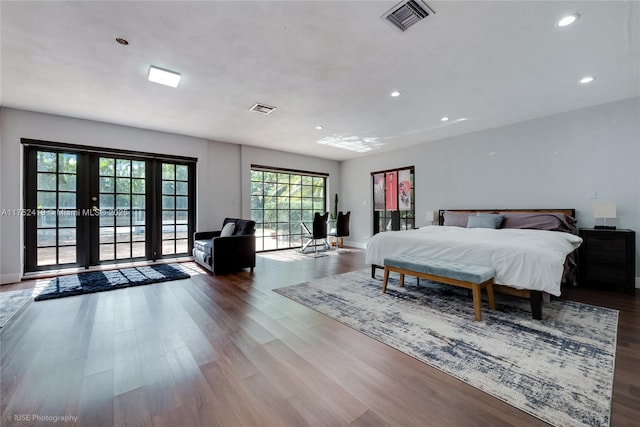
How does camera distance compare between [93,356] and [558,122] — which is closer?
[93,356]

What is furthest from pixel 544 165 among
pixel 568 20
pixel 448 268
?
pixel 448 268

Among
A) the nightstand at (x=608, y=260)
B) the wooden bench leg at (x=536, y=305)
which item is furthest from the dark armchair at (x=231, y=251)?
the nightstand at (x=608, y=260)

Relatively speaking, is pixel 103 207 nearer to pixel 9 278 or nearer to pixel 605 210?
pixel 9 278

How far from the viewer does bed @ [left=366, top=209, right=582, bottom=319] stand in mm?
2578

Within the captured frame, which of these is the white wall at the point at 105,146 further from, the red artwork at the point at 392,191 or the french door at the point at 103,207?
the red artwork at the point at 392,191

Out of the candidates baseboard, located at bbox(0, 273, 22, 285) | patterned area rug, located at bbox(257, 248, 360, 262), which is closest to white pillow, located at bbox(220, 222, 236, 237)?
patterned area rug, located at bbox(257, 248, 360, 262)

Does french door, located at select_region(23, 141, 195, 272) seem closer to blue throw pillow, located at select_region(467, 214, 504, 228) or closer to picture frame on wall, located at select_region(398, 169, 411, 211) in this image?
picture frame on wall, located at select_region(398, 169, 411, 211)

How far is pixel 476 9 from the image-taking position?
203cm

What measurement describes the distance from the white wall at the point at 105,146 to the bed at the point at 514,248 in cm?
376

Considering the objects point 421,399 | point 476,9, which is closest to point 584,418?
point 421,399

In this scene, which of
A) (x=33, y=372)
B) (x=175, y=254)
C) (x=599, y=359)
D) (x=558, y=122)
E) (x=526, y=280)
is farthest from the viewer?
(x=175, y=254)

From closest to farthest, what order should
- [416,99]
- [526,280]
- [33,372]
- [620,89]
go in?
[33,372] → [526,280] → [620,89] → [416,99]

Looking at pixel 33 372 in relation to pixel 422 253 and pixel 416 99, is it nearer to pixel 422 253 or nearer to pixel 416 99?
pixel 422 253

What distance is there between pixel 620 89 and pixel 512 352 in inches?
155
